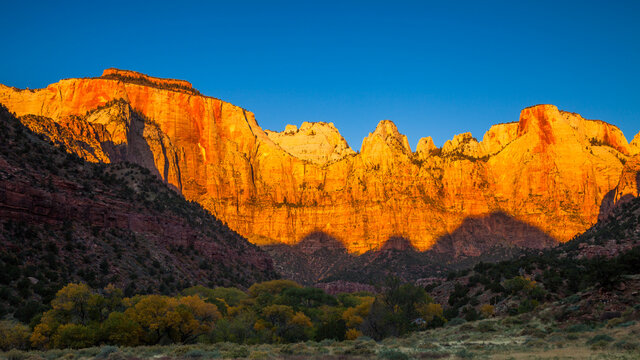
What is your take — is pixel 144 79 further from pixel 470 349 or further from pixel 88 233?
pixel 470 349

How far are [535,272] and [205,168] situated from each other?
385 ft

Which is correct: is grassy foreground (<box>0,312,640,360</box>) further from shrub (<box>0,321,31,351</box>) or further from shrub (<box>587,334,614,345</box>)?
shrub (<box>0,321,31,351</box>)

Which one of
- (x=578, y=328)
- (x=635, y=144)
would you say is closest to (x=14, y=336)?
(x=578, y=328)

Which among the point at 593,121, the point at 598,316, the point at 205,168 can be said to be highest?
the point at 593,121

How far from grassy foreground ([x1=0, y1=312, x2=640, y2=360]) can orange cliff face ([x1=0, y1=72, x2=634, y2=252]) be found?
108 m

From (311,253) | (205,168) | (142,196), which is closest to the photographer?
(142,196)

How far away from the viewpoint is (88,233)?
60031mm

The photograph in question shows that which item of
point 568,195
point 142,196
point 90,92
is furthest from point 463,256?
point 90,92

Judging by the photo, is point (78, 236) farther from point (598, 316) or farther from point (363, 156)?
point (363, 156)

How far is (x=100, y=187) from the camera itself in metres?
69.6

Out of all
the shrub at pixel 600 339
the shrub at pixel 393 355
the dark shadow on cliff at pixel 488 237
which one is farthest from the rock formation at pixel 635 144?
the shrub at pixel 393 355

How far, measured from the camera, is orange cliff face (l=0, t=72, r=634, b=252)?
150875 millimetres

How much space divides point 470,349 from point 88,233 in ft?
141

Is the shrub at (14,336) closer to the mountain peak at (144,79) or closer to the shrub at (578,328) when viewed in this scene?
the shrub at (578,328)
